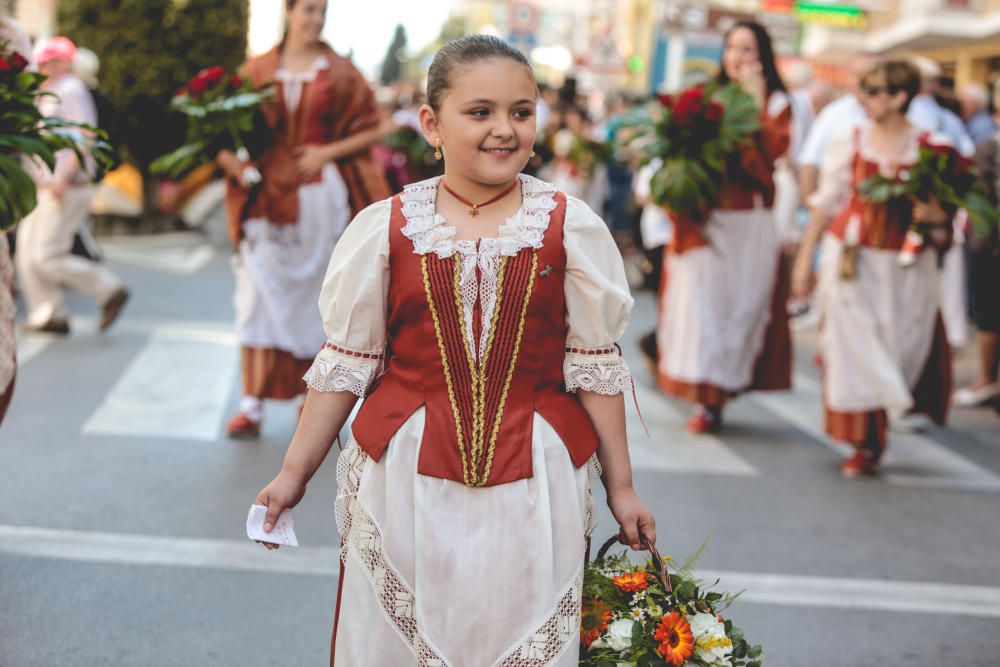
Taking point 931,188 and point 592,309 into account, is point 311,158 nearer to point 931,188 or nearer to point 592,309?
point 931,188

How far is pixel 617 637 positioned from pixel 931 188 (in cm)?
466

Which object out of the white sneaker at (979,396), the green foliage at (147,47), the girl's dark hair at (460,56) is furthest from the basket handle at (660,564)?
the green foliage at (147,47)

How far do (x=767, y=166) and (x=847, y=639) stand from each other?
358 centimetres

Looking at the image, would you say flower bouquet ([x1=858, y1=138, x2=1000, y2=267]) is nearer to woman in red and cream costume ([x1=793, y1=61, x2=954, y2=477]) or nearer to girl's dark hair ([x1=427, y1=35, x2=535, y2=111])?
woman in red and cream costume ([x1=793, y1=61, x2=954, y2=477])

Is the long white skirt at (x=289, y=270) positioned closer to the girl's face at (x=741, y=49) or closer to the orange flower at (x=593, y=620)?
the girl's face at (x=741, y=49)

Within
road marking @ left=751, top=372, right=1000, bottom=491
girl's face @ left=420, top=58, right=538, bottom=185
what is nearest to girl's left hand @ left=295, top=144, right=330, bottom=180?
road marking @ left=751, top=372, right=1000, bottom=491

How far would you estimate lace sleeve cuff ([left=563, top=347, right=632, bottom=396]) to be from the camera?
313 cm

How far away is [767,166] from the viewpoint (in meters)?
7.88

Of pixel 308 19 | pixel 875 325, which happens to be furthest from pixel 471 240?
pixel 875 325

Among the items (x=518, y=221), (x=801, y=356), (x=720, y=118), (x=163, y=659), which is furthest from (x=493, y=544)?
(x=801, y=356)

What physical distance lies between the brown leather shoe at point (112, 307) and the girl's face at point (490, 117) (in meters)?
7.74

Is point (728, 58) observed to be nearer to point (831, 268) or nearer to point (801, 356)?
point (831, 268)

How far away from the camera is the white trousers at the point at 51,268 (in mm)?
10305

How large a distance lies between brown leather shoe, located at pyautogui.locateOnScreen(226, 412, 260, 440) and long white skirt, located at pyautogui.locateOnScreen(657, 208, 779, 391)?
2480mm
